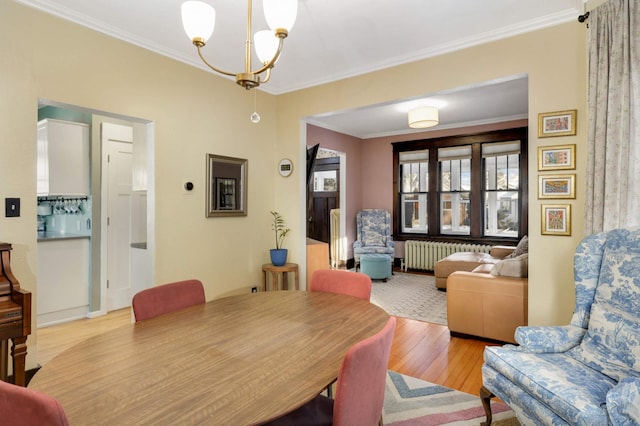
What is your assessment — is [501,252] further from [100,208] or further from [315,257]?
[100,208]

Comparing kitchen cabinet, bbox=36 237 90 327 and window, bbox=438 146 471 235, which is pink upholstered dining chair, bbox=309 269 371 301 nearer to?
kitchen cabinet, bbox=36 237 90 327

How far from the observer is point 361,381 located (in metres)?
1.09

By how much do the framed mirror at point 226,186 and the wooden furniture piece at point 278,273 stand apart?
0.67m

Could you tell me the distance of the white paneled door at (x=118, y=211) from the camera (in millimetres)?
4156

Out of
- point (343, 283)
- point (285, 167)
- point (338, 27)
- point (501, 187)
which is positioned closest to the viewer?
point (343, 283)

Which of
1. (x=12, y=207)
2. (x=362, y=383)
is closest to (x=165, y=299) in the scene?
(x=362, y=383)

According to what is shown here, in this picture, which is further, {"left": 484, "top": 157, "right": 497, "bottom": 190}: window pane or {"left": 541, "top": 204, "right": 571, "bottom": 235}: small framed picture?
{"left": 484, "top": 157, "right": 497, "bottom": 190}: window pane

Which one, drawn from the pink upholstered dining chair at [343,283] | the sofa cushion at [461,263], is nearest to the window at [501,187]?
the sofa cushion at [461,263]

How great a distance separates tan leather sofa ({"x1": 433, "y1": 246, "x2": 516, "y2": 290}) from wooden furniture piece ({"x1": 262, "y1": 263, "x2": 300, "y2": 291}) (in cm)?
217

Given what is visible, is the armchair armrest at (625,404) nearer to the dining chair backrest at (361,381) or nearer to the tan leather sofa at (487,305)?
the dining chair backrest at (361,381)

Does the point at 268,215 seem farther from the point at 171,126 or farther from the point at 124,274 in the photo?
the point at 124,274

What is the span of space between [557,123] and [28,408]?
3.24 meters

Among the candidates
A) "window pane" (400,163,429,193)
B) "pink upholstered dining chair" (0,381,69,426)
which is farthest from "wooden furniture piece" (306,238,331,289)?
"pink upholstered dining chair" (0,381,69,426)

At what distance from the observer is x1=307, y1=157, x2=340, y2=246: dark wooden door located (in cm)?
696
